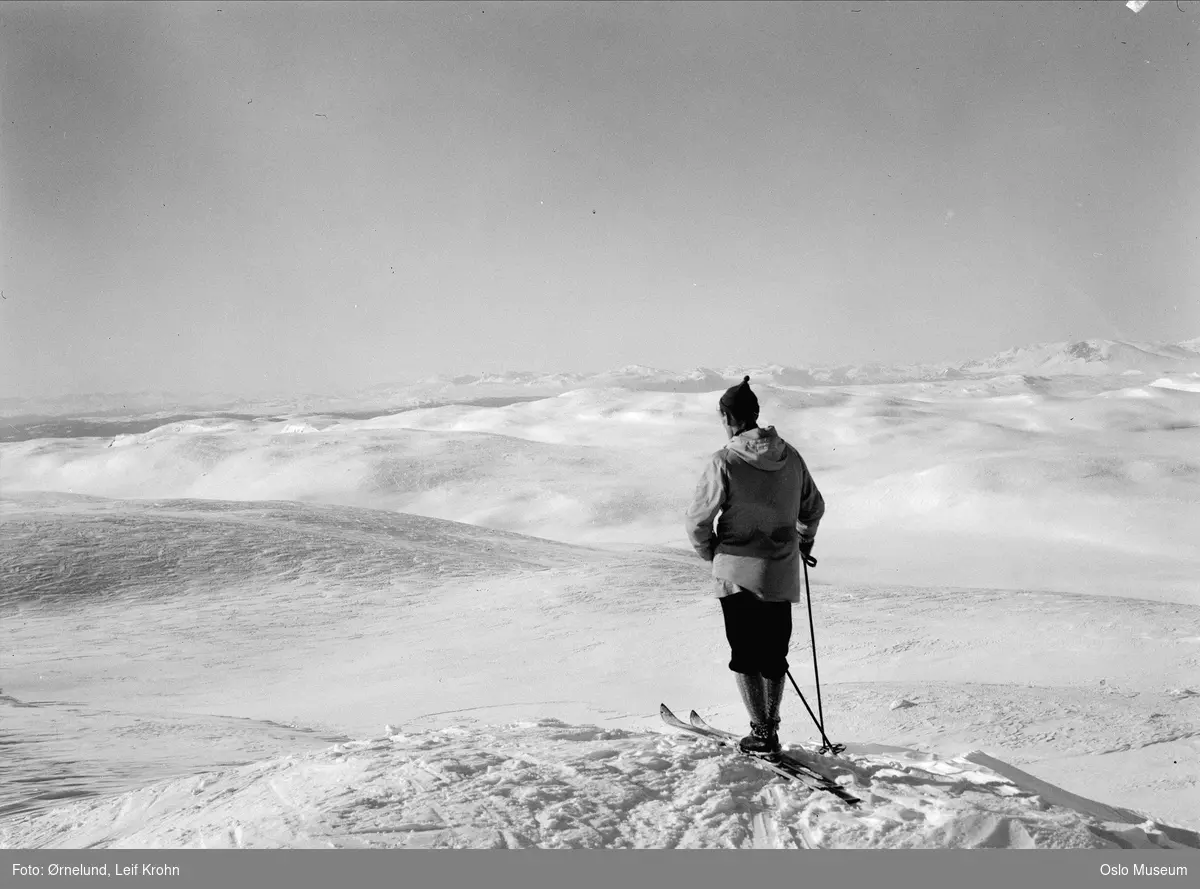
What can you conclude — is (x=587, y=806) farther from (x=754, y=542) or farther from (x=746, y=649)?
(x=754, y=542)

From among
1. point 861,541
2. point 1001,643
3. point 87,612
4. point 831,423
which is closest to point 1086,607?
point 1001,643

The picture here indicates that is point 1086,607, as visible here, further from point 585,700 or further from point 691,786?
point 691,786

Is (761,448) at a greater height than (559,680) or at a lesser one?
greater

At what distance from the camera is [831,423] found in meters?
48.4

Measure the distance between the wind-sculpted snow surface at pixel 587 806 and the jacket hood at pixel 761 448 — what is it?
47.1 inches

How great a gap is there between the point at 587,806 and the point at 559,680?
5.01 metres

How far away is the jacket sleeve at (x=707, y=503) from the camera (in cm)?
363

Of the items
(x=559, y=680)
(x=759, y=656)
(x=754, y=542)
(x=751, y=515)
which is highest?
(x=751, y=515)

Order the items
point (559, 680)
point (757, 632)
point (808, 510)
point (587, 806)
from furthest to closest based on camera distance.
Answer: point (559, 680)
point (808, 510)
point (757, 632)
point (587, 806)

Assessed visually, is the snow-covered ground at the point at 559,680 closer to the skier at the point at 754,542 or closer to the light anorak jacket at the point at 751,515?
the skier at the point at 754,542

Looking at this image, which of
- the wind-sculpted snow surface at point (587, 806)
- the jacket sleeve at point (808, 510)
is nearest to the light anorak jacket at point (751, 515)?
the jacket sleeve at point (808, 510)

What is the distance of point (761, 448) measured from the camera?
368cm

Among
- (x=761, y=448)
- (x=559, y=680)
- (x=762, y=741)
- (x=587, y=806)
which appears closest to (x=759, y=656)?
(x=762, y=741)

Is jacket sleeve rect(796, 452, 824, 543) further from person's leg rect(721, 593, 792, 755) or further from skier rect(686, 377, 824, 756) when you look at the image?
person's leg rect(721, 593, 792, 755)
